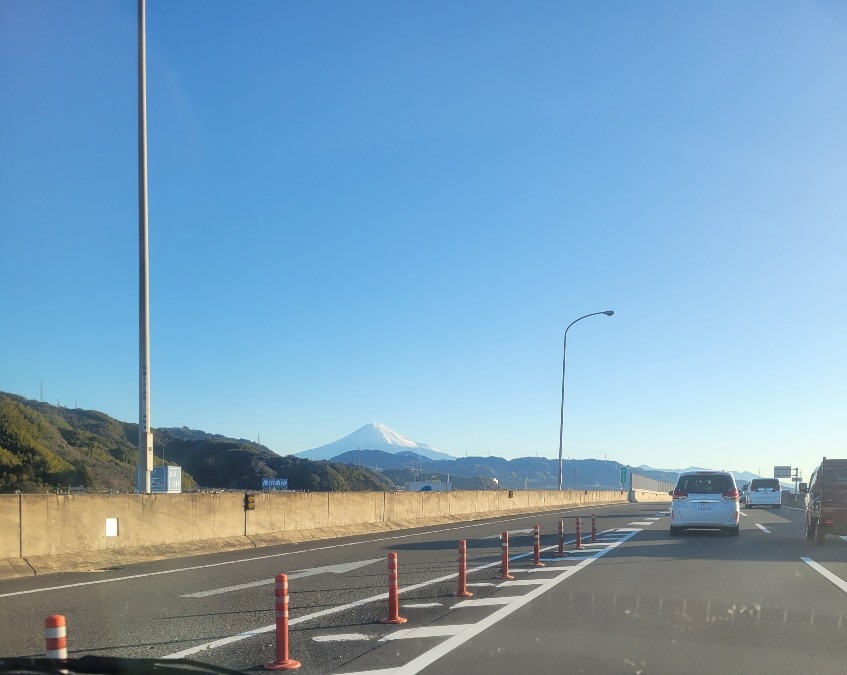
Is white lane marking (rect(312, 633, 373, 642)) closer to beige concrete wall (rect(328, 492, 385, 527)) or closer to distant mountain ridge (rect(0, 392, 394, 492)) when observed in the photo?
beige concrete wall (rect(328, 492, 385, 527))

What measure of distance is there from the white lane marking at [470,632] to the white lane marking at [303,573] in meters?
3.81

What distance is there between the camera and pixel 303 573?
50.9ft

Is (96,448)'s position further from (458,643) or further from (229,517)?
(458,643)

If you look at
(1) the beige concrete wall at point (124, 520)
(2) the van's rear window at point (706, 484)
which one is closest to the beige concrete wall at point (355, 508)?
(1) the beige concrete wall at point (124, 520)

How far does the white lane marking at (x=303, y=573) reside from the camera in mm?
12688

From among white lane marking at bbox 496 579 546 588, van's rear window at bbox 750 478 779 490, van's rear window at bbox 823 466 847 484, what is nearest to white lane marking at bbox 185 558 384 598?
white lane marking at bbox 496 579 546 588

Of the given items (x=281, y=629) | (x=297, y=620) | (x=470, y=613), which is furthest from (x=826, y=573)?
(x=281, y=629)

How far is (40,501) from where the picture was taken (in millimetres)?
15469

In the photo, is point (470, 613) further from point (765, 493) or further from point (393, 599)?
point (765, 493)

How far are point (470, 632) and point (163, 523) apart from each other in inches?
417

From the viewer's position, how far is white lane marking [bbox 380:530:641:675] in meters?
7.91

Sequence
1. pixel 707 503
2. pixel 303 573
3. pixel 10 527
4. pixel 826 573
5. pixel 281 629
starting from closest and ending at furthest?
pixel 281 629, pixel 10 527, pixel 303 573, pixel 826 573, pixel 707 503

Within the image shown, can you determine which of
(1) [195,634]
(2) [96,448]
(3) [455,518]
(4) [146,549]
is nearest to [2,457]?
(2) [96,448]

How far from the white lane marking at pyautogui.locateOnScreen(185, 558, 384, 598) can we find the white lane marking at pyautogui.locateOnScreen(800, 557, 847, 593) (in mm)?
7825
